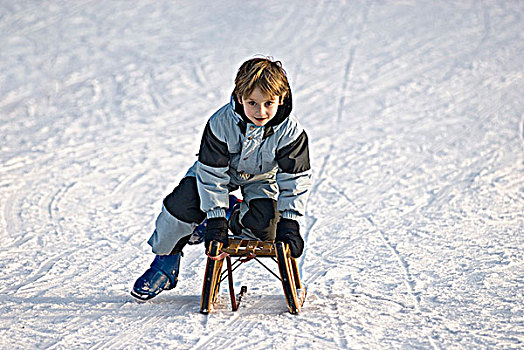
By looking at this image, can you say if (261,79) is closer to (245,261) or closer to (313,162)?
(245,261)

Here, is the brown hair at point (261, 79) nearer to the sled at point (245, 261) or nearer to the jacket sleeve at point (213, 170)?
the jacket sleeve at point (213, 170)

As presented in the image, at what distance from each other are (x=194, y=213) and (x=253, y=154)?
38cm

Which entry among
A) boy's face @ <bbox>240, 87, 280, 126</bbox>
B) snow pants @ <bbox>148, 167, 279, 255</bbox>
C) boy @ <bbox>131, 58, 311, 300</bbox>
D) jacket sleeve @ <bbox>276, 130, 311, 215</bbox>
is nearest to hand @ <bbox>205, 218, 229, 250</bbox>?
boy @ <bbox>131, 58, 311, 300</bbox>

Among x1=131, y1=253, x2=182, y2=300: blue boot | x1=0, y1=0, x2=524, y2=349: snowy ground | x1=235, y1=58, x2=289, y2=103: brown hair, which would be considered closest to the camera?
x1=235, y1=58, x2=289, y2=103: brown hair

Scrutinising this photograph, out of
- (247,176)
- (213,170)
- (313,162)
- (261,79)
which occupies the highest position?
(261,79)

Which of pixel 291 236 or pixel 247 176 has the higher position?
pixel 247 176

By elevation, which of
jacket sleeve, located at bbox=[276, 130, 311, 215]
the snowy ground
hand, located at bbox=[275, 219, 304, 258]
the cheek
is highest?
the cheek

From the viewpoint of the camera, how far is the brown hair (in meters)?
2.76

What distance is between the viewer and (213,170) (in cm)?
297

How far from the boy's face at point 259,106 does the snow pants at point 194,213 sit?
16.0 inches

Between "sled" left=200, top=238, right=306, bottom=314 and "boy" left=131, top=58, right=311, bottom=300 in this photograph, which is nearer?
"boy" left=131, top=58, right=311, bottom=300

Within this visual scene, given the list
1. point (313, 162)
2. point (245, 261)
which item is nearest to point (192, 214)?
point (245, 261)

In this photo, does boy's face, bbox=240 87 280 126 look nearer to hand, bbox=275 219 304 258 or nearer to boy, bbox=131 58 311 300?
boy, bbox=131 58 311 300

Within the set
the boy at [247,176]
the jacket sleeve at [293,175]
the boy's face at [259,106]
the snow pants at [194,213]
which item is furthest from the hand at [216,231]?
the boy's face at [259,106]
